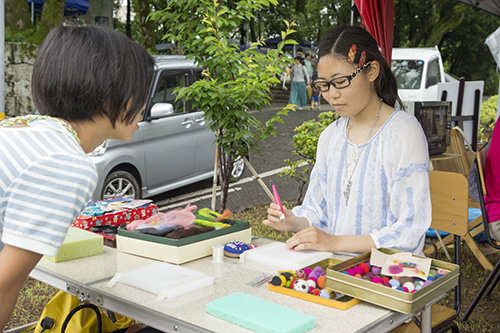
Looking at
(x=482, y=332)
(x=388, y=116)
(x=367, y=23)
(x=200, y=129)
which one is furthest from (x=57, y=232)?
(x=200, y=129)

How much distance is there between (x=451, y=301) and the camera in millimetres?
3980

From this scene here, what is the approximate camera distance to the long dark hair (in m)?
2.24

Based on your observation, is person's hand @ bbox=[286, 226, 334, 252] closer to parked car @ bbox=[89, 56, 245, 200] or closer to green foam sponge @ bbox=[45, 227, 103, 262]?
green foam sponge @ bbox=[45, 227, 103, 262]

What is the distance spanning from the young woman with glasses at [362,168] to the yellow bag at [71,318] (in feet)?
2.38

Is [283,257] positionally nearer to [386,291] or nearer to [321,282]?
[321,282]

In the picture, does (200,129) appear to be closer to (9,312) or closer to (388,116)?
(388,116)

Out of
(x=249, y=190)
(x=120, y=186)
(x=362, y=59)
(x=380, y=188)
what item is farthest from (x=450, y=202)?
(x=249, y=190)

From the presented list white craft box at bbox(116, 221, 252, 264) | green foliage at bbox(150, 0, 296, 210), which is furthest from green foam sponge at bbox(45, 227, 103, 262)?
green foliage at bbox(150, 0, 296, 210)

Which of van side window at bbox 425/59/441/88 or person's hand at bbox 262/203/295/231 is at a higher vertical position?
van side window at bbox 425/59/441/88

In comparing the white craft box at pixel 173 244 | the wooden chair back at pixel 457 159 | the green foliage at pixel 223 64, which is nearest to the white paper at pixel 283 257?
the white craft box at pixel 173 244

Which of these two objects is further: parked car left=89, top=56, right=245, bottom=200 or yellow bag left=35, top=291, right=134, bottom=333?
parked car left=89, top=56, right=245, bottom=200

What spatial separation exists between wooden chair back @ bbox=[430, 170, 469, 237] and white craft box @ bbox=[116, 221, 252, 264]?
1.29 m

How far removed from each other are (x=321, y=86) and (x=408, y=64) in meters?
11.8

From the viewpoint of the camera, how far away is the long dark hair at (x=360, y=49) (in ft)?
7.36
